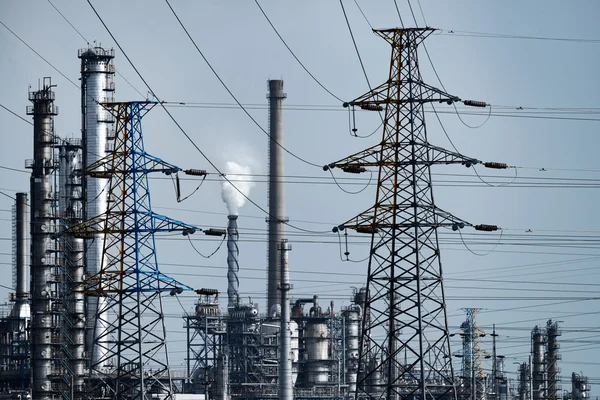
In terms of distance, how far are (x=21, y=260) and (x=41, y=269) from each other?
1312cm

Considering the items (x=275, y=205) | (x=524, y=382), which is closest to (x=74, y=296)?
(x=275, y=205)

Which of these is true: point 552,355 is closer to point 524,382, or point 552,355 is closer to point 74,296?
point 524,382

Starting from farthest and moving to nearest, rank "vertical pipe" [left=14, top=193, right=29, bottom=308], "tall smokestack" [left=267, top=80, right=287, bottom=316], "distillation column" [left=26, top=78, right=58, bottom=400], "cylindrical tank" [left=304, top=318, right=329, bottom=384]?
1. "tall smokestack" [left=267, top=80, right=287, bottom=316]
2. "cylindrical tank" [left=304, top=318, right=329, bottom=384]
3. "vertical pipe" [left=14, top=193, right=29, bottom=308]
4. "distillation column" [left=26, top=78, right=58, bottom=400]

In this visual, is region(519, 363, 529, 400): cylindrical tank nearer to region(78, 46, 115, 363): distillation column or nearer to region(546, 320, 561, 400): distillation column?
region(546, 320, 561, 400): distillation column

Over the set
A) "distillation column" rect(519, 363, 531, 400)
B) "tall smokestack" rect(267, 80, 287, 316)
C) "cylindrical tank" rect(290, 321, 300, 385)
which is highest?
"tall smokestack" rect(267, 80, 287, 316)

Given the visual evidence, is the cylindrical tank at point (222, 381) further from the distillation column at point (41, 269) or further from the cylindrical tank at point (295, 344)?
the distillation column at point (41, 269)

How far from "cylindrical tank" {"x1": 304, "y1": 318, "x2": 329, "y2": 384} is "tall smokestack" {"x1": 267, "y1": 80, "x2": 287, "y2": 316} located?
9.36 ft

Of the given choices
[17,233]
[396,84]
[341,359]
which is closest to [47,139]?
[17,233]

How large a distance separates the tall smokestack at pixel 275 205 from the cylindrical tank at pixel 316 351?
285cm

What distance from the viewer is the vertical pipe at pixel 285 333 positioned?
72.7m

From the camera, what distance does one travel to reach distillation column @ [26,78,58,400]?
59.2 m

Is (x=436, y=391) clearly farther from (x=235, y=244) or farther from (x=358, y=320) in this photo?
(x=235, y=244)

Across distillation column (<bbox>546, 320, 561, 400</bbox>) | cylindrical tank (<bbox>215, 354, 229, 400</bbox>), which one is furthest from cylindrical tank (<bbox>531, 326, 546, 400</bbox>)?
cylindrical tank (<bbox>215, 354, 229, 400</bbox>)

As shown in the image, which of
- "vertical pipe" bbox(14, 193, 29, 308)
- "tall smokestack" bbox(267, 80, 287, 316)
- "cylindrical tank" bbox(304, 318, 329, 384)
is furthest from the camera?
"tall smokestack" bbox(267, 80, 287, 316)
